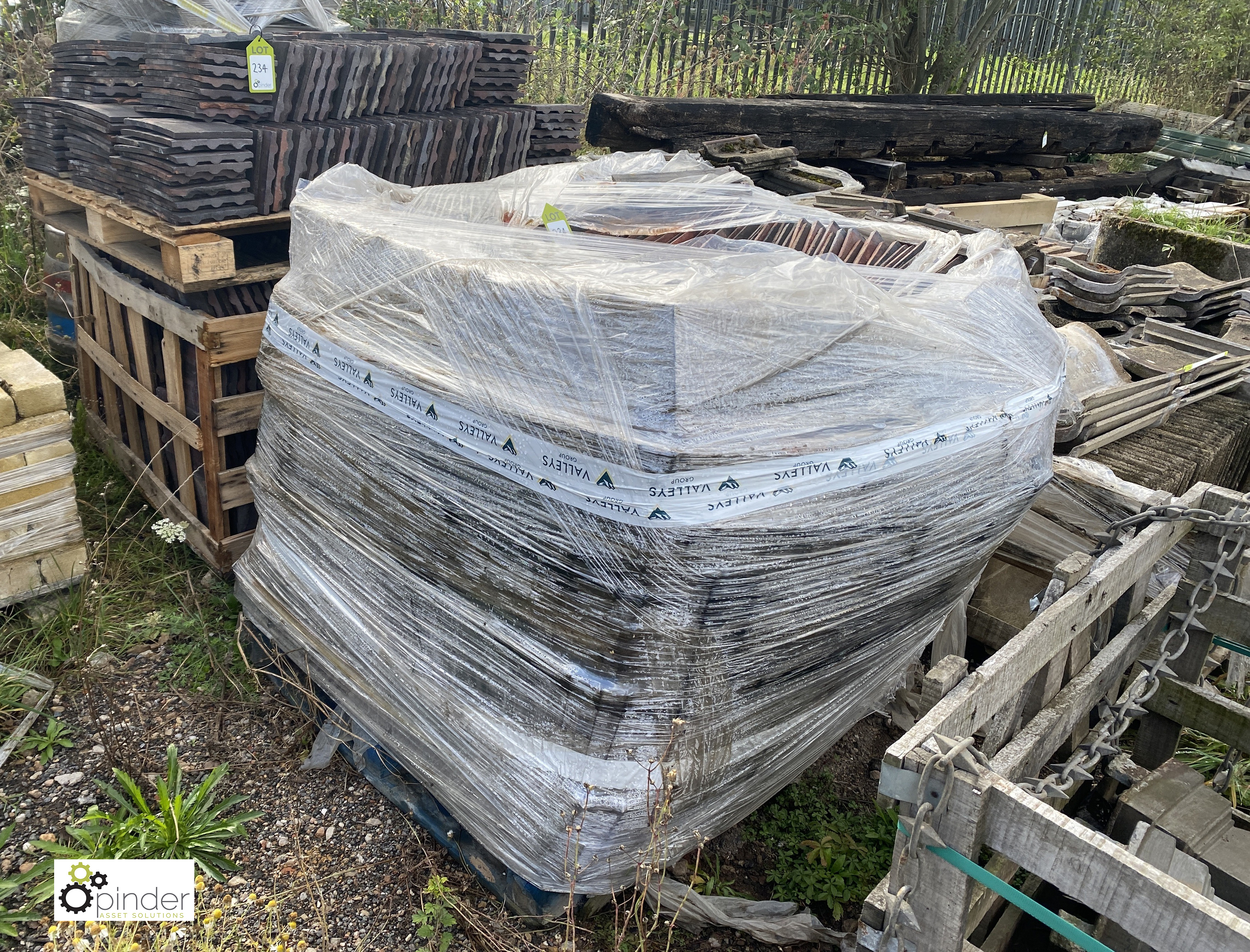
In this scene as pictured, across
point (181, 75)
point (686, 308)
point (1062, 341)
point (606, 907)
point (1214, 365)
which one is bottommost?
point (606, 907)

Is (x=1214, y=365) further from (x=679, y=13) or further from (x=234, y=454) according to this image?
(x=679, y=13)

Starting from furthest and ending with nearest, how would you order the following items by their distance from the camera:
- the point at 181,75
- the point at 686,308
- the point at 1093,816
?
the point at 181,75 → the point at 1093,816 → the point at 686,308

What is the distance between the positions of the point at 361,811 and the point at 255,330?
1.47 m

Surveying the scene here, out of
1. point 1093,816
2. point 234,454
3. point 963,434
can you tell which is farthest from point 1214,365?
point 234,454

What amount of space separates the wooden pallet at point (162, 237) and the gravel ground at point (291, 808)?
116 centimetres

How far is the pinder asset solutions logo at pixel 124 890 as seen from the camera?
2.07m

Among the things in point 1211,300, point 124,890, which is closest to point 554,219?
point 124,890

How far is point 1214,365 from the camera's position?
3830 mm

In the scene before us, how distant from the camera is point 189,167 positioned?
107 inches

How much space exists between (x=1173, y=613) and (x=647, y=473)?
1.50 metres

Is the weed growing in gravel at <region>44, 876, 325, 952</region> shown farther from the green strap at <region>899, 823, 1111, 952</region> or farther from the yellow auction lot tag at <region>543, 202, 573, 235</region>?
the yellow auction lot tag at <region>543, 202, 573, 235</region>

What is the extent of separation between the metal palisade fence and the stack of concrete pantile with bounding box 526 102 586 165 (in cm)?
310

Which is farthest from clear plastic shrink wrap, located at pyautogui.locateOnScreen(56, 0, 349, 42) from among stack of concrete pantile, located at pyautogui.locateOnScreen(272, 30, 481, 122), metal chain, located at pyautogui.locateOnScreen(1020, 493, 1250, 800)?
metal chain, located at pyautogui.locateOnScreen(1020, 493, 1250, 800)

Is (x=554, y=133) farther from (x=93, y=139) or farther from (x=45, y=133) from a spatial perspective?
(x=45, y=133)
